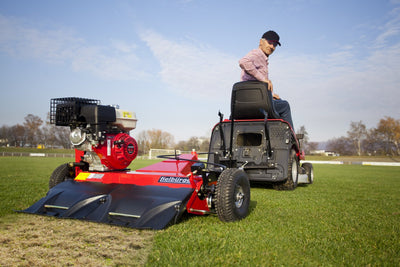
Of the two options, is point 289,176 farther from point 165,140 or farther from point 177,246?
point 165,140

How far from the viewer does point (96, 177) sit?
4.78 metres

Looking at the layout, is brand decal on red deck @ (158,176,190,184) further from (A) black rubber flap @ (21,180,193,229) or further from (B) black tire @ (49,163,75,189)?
(B) black tire @ (49,163,75,189)

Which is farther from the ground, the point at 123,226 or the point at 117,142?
the point at 117,142

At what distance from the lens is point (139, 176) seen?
445 cm

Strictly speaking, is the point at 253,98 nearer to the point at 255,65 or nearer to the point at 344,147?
the point at 255,65

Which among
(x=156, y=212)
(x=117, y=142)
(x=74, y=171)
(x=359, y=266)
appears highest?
(x=117, y=142)

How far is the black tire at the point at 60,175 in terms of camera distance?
504cm

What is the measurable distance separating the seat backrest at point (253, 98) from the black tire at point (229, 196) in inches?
97.1

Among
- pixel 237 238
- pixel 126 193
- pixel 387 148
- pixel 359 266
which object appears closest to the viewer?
pixel 359 266

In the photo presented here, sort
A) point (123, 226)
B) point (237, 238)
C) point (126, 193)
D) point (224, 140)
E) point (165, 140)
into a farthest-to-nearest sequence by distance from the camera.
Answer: point (165, 140) < point (224, 140) < point (126, 193) < point (123, 226) < point (237, 238)

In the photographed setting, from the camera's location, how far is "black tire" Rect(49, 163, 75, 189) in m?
5.04

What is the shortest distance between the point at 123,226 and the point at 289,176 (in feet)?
14.6

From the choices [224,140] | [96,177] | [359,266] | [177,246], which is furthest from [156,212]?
[224,140]

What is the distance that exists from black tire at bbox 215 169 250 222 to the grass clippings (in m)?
0.86
